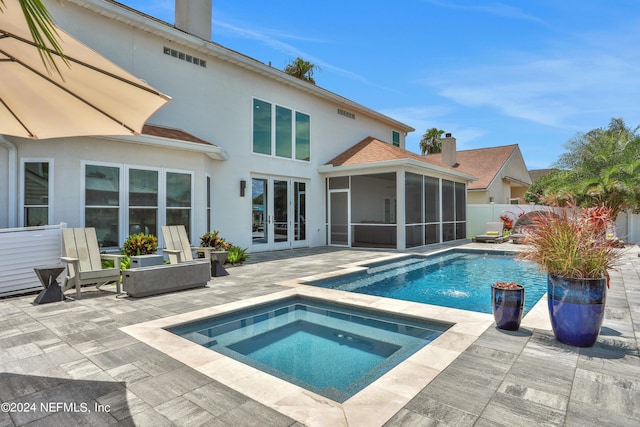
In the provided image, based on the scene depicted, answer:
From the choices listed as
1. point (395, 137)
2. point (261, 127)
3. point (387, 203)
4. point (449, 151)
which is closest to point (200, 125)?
point (261, 127)

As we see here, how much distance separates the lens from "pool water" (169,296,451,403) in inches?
140

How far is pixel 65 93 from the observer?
136 inches

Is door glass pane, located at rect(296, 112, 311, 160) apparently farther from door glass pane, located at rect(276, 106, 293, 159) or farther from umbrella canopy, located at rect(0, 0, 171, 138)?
umbrella canopy, located at rect(0, 0, 171, 138)

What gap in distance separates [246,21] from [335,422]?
15170 mm

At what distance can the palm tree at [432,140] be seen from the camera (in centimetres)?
3803

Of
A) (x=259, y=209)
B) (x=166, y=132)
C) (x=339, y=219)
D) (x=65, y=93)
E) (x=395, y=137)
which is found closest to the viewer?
(x=65, y=93)

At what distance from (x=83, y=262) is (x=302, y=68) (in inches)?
825

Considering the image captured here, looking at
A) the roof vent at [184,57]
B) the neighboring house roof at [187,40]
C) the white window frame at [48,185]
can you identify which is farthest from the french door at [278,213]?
the white window frame at [48,185]

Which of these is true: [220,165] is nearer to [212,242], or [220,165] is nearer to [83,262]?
[212,242]

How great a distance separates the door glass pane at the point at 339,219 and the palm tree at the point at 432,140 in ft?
87.0

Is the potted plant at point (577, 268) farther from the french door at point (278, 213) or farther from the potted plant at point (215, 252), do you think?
the french door at point (278, 213)

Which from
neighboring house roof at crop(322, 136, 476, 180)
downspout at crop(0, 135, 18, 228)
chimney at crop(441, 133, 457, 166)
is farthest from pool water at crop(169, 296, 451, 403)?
chimney at crop(441, 133, 457, 166)

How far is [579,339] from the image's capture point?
12.6 ft

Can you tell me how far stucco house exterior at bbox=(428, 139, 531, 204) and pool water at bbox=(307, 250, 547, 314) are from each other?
11683mm
